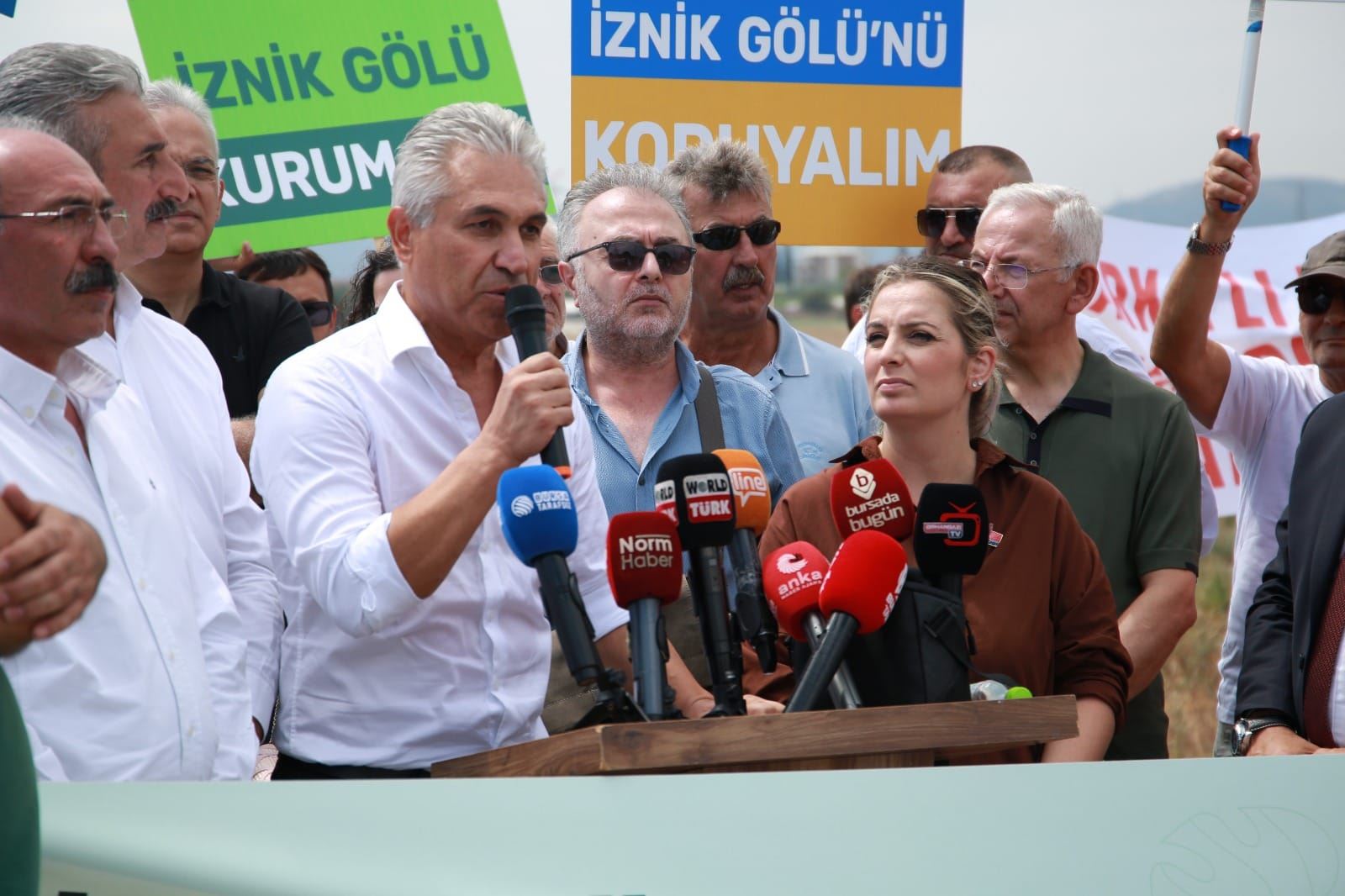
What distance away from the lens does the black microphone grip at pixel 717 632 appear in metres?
2.35

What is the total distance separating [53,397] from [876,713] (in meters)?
1.35

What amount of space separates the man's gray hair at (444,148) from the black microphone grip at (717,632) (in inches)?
38.4

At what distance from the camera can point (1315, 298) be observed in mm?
4621

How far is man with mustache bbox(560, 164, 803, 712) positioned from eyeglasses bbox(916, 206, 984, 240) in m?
1.30

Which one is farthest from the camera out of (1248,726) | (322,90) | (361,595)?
(322,90)

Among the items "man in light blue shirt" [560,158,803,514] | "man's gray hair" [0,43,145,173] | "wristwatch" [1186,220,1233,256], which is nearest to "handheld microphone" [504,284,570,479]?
"man's gray hair" [0,43,145,173]

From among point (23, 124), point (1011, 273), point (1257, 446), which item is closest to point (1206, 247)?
point (1011, 273)

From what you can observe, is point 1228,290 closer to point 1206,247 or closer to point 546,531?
point 1206,247

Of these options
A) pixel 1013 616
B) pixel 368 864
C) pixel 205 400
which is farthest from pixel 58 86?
pixel 1013 616

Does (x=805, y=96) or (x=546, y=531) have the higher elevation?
(x=805, y=96)

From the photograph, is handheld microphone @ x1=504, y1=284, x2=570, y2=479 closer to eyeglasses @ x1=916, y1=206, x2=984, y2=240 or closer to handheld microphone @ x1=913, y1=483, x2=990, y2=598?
handheld microphone @ x1=913, y1=483, x2=990, y2=598

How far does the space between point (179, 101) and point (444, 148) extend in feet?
5.37

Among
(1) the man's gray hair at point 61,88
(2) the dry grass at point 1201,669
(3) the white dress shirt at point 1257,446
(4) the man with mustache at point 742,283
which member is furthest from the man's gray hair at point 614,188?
(2) the dry grass at point 1201,669

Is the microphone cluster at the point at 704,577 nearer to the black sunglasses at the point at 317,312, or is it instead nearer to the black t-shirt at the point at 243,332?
the black t-shirt at the point at 243,332
